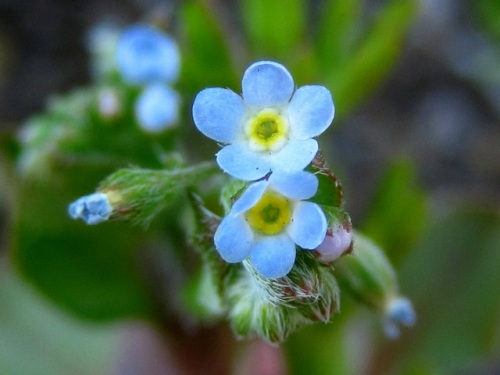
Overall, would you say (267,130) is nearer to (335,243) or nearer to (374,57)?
(335,243)

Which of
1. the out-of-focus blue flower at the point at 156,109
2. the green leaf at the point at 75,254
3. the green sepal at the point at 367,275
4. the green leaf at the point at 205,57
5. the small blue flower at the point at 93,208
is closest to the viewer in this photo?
the small blue flower at the point at 93,208

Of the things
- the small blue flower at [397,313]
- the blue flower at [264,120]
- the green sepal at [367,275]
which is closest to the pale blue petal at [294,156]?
the blue flower at [264,120]

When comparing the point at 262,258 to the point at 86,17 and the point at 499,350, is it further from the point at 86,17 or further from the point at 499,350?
the point at 86,17

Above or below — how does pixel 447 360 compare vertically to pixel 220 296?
below

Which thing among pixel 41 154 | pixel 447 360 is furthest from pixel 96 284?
pixel 447 360

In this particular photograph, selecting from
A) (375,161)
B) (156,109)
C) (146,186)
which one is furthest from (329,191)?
(375,161)

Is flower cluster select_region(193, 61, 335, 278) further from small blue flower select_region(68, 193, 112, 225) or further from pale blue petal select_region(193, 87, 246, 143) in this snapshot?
small blue flower select_region(68, 193, 112, 225)

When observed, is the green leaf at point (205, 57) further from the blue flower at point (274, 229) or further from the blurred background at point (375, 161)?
the blue flower at point (274, 229)
